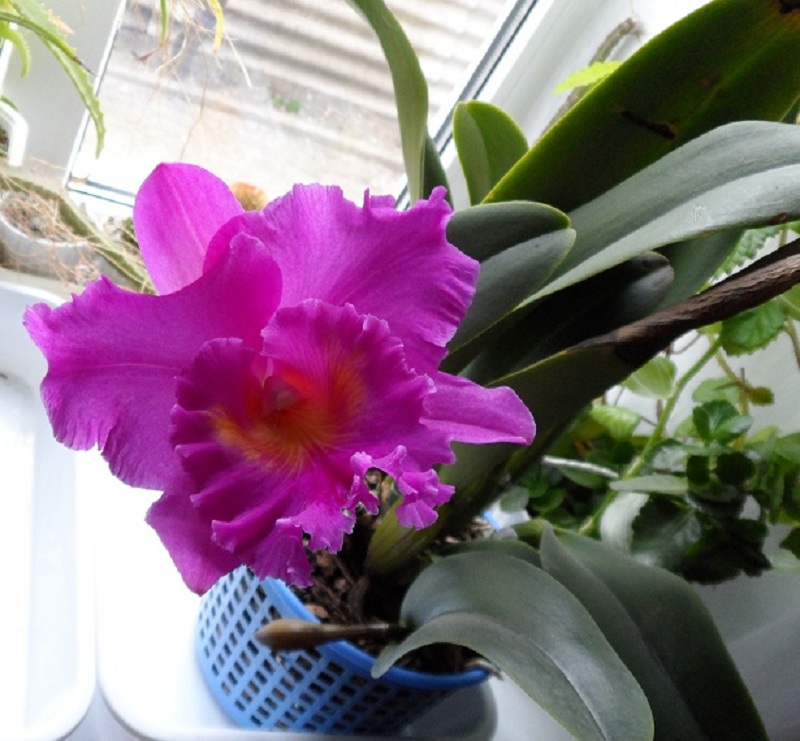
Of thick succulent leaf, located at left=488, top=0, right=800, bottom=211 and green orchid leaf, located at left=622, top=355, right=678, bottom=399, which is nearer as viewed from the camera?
thick succulent leaf, located at left=488, top=0, right=800, bottom=211

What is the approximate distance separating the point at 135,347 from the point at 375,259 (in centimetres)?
10

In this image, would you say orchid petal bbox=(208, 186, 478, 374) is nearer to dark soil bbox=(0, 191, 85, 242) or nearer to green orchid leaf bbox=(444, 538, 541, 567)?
green orchid leaf bbox=(444, 538, 541, 567)

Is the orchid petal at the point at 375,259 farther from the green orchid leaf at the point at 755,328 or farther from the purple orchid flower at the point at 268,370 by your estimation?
the green orchid leaf at the point at 755,328

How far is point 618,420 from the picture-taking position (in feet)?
2.58

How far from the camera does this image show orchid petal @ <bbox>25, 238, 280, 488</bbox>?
0.96 ft

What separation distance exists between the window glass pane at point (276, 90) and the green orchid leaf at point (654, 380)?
1.70 feet

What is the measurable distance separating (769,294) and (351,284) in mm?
186

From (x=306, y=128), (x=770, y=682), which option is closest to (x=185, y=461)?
(x=770, y=682)

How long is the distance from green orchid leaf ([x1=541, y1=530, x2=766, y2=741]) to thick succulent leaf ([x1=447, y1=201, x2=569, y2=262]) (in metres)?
0.19

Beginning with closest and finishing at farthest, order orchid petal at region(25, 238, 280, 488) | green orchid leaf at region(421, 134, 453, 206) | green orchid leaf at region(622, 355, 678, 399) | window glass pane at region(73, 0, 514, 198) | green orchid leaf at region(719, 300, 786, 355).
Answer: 1. orchid petal at region(25, 238, 280, 488)
2. green orchid leaf at region(421, 134, 453, 206)
3. green orchid leaf at region(719, 300, 786, 355)
4. green orchid leaf at region(622, 355, 678, 399)
5. window glass pane at region(73, 0, 514, 198)

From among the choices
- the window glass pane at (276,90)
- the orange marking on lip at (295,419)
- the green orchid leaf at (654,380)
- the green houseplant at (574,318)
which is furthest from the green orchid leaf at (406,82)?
the window glass pane at (276,90)

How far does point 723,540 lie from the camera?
0.63 metres

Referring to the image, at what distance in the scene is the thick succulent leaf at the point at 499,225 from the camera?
14.8 inches

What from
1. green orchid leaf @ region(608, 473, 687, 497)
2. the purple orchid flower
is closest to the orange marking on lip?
the purple orchid flower
